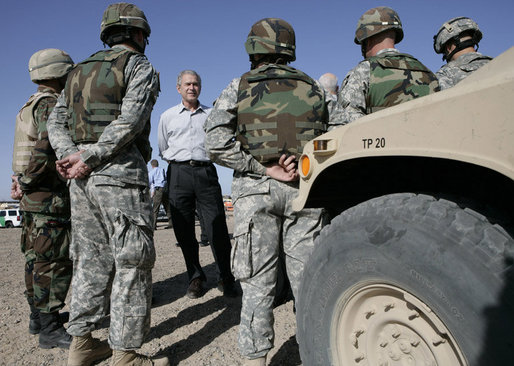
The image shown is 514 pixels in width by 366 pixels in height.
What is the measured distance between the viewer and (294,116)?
89.0 inches

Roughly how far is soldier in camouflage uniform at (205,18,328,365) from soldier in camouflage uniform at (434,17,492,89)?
1.69 meters

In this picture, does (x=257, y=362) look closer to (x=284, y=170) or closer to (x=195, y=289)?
(x=284, y=170)

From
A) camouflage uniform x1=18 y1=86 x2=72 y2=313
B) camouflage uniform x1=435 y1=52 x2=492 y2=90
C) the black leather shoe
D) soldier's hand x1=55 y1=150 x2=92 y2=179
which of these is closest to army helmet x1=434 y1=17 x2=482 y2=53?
camouflage uniform x1=435 y1=52 x2=492 y2=90

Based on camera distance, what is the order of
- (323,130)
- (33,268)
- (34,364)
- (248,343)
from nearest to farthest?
1. (248,343)
2. (323,130)
3. (34,364)
4. (33,268)

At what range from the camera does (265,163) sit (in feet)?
7.68

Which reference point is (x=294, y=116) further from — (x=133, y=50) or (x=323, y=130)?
(x=133, y=50)

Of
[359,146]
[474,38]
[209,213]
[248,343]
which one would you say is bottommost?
[248,343]

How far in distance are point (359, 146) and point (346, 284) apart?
1.79 feet

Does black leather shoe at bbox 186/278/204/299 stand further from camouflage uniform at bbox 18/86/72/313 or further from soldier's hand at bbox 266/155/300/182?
soldier's hand at bbox 266/155/300/182

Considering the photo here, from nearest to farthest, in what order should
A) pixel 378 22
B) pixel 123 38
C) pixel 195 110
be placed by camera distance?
1. pixel 123 38
2. pixel 378 22
3. pixel 195 110

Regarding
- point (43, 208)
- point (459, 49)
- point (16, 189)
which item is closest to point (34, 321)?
point (43, 208)

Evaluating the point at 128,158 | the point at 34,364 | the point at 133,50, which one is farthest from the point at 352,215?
the point at 34,364

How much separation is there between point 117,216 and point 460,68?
3.19 m

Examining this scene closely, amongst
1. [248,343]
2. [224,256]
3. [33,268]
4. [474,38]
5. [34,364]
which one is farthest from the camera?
[224,256]
